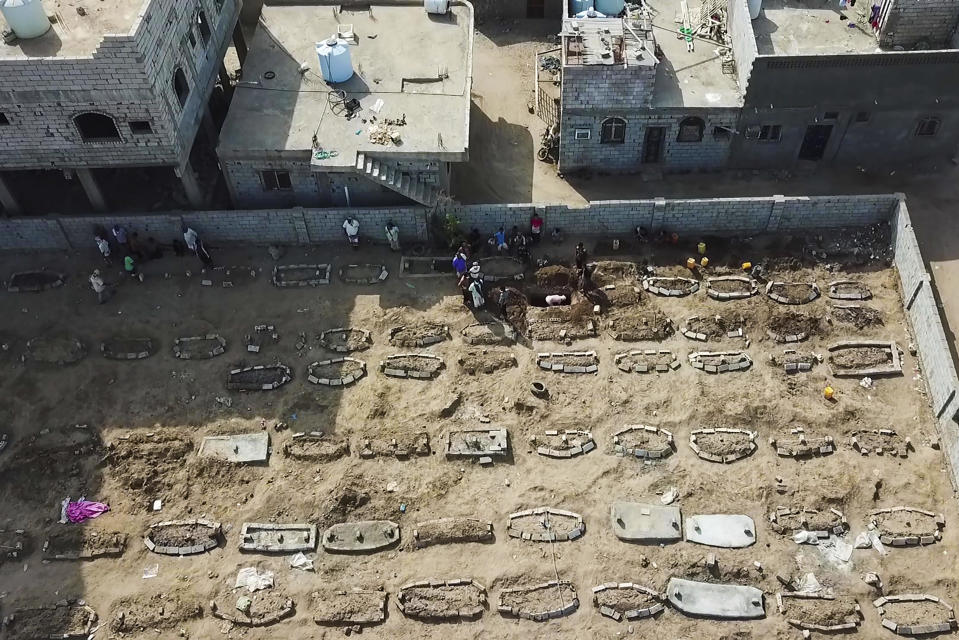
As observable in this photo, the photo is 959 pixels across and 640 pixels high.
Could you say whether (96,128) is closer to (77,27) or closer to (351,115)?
(77,27)

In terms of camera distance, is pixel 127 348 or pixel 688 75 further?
pixel 688 75

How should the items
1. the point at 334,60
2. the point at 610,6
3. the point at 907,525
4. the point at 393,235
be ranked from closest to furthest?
the point at 907,525
the point at 393,235
the point at 334,60
the point at 610,6

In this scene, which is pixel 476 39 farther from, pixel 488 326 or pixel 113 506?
pixel 113 506

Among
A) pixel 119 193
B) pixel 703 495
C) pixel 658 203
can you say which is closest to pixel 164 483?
pixel 119 193

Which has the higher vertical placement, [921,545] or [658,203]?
[658,203]

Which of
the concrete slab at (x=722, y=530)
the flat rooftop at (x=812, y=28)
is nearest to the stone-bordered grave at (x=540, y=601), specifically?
the concrete slab at (x=722, y=530)

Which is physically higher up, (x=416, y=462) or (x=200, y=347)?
(x=200, y=347)

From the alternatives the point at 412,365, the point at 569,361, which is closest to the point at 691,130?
the point at 569,361

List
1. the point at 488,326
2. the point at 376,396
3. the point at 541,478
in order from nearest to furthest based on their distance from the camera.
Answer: the point at 541,478, the point at 376,396, the point at 488,326
